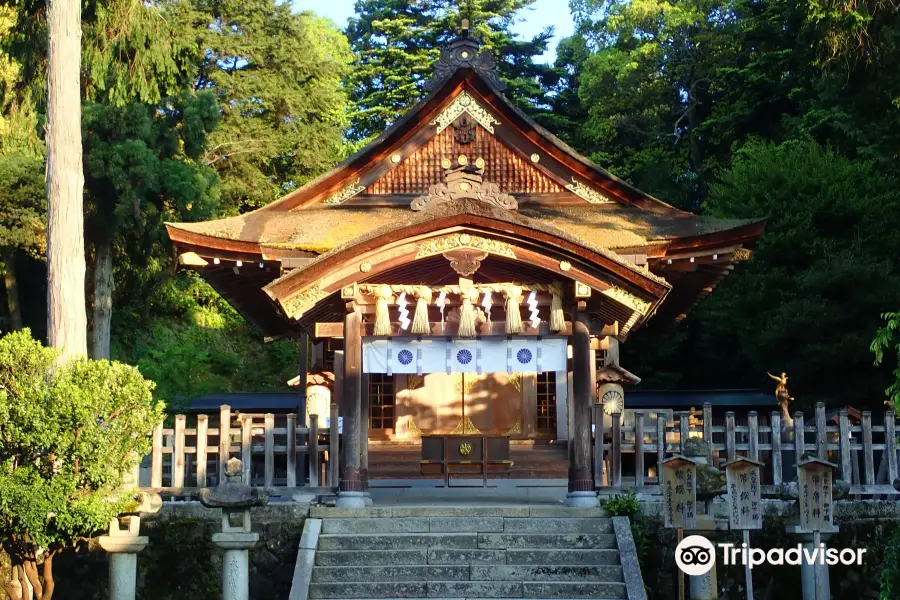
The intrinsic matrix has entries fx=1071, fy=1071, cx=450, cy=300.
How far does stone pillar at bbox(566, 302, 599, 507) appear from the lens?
1305 cm

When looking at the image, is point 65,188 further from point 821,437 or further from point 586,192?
point 821,437

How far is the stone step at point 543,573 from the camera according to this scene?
1157cm

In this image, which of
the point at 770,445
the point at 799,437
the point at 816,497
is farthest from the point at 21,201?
the point at 816,497

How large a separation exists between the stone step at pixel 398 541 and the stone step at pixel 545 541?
0.18 meters

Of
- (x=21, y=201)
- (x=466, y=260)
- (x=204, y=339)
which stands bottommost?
(x=466, y=260)

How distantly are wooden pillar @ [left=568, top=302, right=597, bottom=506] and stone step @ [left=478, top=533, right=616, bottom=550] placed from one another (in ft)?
2.83

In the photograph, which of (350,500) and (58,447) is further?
(350,500)

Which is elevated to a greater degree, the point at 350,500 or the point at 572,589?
the point at 350,500

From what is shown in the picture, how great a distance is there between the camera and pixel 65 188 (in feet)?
47.6

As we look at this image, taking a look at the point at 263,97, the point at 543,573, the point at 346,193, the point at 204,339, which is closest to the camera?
the point at 543,573

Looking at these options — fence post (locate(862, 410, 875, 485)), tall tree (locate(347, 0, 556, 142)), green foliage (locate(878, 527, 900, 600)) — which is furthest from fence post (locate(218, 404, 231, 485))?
tall tree (locate(347, 0, 556, 142))

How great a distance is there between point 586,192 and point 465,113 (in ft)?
8.12

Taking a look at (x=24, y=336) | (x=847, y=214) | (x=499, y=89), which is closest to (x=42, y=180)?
(x=499, y=89)

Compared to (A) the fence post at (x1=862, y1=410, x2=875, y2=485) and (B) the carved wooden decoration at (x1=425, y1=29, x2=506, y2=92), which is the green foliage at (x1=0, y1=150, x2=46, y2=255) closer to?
(B) the carved wooden decoration at (x1=425, y1=29, x2=506, y2=92)
